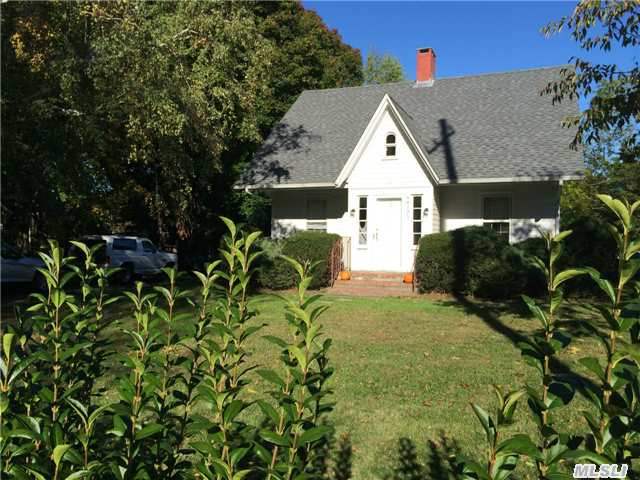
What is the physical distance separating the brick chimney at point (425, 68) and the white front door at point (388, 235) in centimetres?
822

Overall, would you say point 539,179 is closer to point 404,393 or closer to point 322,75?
point 404,393

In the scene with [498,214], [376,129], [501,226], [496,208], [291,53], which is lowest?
[501,226]

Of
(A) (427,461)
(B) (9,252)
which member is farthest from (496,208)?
(B) (9,252)

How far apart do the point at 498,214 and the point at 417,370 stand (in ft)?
40.1

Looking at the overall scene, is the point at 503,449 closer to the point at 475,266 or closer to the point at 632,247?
the point at 632,247

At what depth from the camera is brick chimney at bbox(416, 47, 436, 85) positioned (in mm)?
23156

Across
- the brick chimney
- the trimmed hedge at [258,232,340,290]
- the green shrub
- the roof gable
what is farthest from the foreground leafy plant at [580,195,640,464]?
the brick chimney

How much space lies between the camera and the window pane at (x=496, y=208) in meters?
17.6

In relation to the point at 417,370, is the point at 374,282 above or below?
above

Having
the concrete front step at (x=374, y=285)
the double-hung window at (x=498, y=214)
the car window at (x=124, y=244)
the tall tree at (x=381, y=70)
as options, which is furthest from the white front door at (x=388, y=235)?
the tall tree at (x=381, y=70)

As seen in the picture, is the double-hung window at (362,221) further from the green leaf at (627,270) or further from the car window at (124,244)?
the green leaf at (627,270)

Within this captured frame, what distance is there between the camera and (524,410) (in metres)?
5.43

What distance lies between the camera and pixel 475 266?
45.9ft

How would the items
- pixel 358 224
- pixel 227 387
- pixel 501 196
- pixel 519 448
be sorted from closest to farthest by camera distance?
pixel 519 448 < pixel 227 387 < pixel 501 196 < pixel 358 224
